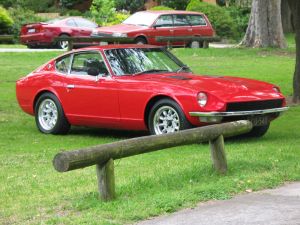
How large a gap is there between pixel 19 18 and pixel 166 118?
2927cm

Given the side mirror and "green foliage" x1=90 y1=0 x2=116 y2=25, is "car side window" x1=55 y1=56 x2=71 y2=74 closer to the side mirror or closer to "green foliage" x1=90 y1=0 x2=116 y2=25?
the side mirror

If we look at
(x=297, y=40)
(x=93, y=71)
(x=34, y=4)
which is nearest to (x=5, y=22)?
(x=34, y=4)

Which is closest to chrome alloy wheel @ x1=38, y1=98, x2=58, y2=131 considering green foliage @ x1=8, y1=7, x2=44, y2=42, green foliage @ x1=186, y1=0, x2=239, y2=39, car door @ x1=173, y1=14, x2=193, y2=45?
car door @ x1=173, y1=14, x2=193, y2=45

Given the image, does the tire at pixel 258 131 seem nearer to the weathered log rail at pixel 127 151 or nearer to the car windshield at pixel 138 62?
the car windshield at pixel 138 62

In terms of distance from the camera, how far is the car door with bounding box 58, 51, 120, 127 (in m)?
11.6

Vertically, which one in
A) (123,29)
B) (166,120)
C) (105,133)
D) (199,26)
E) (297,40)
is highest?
(297,40)

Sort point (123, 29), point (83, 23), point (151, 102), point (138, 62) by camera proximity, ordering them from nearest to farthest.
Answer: point (151, 102) < point (138, 62) < point (123, 29) < point (83, 23)

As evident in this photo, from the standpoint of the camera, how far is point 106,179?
6.96 meters

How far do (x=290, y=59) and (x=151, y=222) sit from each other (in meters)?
19.0

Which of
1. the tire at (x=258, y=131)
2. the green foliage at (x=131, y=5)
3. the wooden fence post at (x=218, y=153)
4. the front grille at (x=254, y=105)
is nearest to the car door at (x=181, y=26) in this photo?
the green foliage at (x=131, y=5)

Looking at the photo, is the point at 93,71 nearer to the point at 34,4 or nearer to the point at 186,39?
the point at 186,39

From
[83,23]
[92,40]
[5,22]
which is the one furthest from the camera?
[5,22]

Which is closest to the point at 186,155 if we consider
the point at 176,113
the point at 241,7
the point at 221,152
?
the point at 176,113

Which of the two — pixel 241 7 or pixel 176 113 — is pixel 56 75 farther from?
pixel 241 7
